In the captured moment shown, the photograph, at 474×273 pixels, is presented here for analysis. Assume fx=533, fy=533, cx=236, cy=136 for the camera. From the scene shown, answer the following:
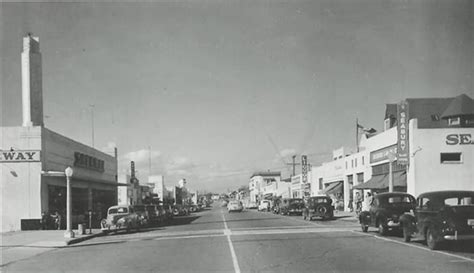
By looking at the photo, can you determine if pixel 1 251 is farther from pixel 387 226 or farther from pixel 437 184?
pixel 437 184

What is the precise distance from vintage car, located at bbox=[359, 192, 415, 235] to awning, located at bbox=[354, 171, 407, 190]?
15.4 meters

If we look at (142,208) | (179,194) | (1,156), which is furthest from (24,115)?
(179,194)

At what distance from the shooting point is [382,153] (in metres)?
40.1

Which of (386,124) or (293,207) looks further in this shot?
(293,207)

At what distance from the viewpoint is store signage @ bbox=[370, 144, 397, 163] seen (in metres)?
37.7

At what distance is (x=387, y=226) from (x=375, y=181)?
20994mm

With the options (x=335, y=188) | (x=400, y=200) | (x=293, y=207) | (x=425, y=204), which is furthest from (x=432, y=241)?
(x=335, y=188)

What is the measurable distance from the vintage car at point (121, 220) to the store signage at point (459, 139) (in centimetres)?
1968

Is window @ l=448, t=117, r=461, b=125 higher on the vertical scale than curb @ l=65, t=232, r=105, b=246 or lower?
higher

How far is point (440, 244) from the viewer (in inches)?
604

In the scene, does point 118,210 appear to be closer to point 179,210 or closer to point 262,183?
point 179,210

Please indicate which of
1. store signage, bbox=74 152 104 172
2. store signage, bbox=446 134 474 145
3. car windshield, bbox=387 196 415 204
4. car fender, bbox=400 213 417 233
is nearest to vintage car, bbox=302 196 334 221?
store signage, bbox=446 134 474 145

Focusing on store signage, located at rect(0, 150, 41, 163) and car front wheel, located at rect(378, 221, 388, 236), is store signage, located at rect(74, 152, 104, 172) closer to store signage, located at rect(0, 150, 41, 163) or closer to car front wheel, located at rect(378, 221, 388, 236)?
store signage, located at rect(0, 150, 41, 163)

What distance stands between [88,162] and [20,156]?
40.5 ft
